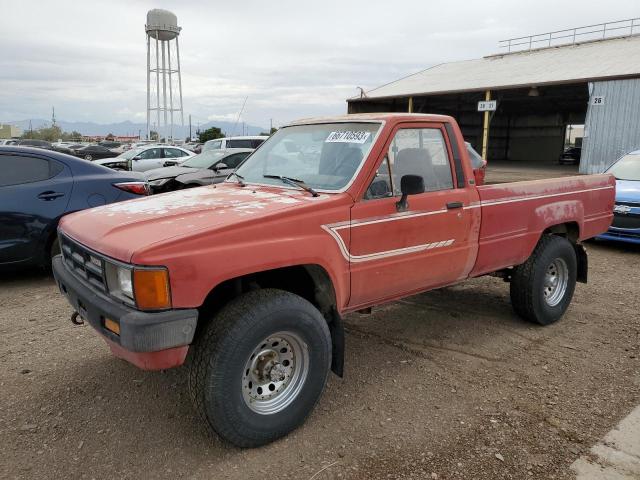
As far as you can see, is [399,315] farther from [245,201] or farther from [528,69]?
[528,69]

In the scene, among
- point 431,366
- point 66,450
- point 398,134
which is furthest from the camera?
point 431,366

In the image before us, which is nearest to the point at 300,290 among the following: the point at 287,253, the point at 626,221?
the point at 287,253

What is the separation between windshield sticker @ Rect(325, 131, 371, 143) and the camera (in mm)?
3531

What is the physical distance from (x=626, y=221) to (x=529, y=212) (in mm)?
4705

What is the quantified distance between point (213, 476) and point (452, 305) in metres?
3.42

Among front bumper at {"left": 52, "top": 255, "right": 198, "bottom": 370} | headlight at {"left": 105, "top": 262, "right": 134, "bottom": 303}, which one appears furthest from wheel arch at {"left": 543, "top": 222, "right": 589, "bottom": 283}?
headlight at {"left": 105, "top": 262, "right": 134, "bottom": 303}

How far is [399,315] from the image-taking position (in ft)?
16.5

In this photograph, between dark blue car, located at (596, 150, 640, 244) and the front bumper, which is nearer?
the front bumper

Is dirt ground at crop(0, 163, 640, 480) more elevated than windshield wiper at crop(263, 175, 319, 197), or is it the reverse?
windshield wiper at crop(263, 175, 319, 197)

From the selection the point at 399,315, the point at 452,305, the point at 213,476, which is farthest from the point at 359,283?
the point at 452,305

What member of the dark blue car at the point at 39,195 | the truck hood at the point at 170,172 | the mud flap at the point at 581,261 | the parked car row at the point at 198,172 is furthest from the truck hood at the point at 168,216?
the truck hood at the point at 170,172

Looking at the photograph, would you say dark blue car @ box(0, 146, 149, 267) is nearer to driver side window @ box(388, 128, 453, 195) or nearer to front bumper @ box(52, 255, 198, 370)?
front bumper @ box(52, 255, 198, 370)

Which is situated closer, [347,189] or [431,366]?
[347,189]

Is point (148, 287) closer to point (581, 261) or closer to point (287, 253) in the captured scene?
point (287, 253)
